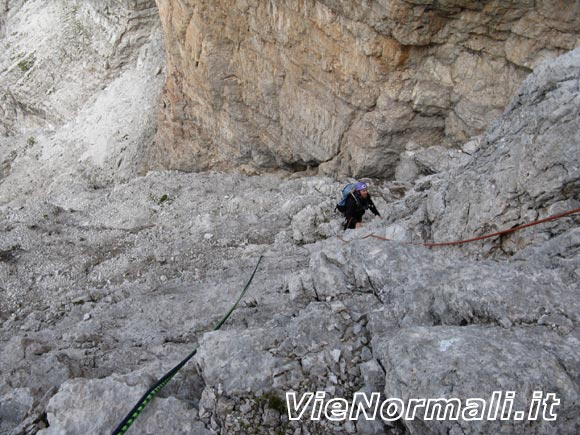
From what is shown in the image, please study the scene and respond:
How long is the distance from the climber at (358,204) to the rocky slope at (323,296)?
770 millimetres

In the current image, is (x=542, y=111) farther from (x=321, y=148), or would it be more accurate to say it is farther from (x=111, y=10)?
(x=111, y=10)

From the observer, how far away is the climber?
10938mm

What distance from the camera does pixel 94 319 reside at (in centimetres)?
899

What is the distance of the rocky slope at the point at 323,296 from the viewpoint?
176 inches

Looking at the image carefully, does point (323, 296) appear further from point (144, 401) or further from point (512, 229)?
point (144, 401)

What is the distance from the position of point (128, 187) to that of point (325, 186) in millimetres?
8945

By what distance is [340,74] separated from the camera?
14.2 metres

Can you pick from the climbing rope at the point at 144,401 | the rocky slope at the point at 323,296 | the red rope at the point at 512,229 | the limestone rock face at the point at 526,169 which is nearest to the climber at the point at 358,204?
the rocky slope at the point at 323,296

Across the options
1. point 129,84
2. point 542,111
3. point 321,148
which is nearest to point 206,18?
point 321,148

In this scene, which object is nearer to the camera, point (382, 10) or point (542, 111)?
point (542, 111)

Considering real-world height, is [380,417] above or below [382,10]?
below

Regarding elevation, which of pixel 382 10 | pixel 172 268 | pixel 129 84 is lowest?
pixel 172 268

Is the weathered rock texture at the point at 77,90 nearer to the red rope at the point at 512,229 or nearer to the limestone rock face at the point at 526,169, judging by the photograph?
the limestone rock face at the point at 526,169

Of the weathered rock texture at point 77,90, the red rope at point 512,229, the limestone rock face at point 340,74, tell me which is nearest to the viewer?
the red rope at point 512,229
